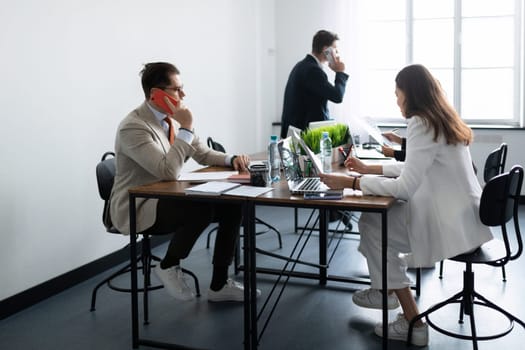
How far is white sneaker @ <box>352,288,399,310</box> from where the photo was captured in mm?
2855

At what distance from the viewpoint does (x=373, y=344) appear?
104 inches

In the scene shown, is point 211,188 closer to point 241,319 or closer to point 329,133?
point 241,319

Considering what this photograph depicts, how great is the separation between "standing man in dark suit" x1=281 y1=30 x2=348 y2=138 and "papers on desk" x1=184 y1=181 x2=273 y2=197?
1.87 m

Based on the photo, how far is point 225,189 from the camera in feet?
8.18

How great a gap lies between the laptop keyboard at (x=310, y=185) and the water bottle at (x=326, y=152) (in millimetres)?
267

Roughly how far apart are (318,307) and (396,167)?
87 centimetres

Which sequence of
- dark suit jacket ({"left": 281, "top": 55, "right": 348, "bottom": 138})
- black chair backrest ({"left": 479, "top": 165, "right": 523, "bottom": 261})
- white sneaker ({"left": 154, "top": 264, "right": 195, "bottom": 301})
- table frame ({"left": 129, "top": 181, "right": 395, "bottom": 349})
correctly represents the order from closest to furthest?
1. table frame ({"left": 129, "top": 181, "right": 395, "bottom": 349})
2. black chair backrest ({"left": 479, "top": 165, "right": 523, "bottom": 261})
3. white sneaker ({"left": 154, "top": 264, "right": 195, "bottom": 301})
4. dark suit jacket ({"left": 281, "top": 55, "right": 348, "bottom": 138})

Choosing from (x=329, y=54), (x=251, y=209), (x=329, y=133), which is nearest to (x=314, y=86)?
(x=329, y=54)

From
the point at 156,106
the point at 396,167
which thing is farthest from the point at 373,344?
the point at 156,106

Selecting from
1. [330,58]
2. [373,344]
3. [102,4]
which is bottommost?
[373,344]

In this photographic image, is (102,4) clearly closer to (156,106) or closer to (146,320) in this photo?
(156,106)

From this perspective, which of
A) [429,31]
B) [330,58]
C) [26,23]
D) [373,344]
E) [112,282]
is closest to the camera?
[373,344]

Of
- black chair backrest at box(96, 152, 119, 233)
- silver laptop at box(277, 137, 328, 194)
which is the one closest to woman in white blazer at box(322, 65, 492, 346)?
silver laptop at box(277, 137, 328, 194)

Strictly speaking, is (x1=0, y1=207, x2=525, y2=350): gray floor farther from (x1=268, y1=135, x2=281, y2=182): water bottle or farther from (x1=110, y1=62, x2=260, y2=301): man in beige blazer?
(x1=268, y1=135, x2=281, y2=182): water bottle
